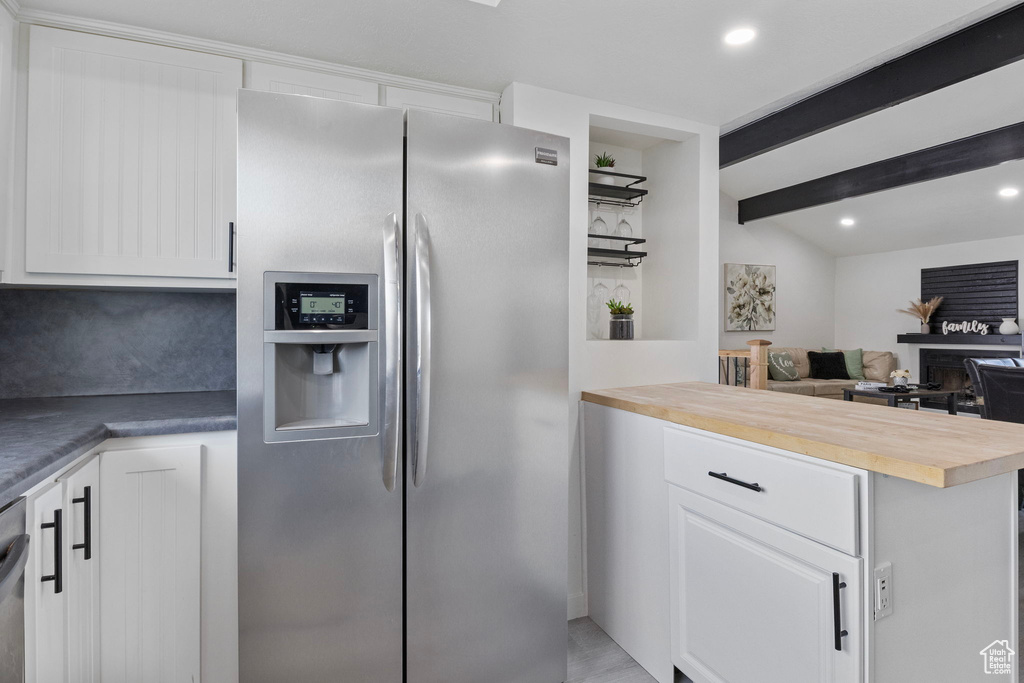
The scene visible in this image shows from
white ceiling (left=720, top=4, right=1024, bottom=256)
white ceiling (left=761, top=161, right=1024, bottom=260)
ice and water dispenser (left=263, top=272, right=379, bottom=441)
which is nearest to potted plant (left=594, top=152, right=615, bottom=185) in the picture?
ice and water dispenser (left=263, top=272, right=379, bottom=441)

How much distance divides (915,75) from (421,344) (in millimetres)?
2883

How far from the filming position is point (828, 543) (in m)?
1.18

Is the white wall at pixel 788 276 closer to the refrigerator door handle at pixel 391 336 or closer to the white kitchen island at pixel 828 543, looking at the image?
the white kitchen island at pixel 828 543

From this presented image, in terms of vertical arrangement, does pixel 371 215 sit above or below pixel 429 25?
below

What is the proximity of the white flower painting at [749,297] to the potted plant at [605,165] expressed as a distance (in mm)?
4461

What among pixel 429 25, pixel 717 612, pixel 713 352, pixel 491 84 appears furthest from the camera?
pixel 713 352

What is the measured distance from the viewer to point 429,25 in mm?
1730

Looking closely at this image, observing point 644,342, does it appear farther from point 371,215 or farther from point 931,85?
point 931,85

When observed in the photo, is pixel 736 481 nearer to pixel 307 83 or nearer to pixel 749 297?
pixel 307 83

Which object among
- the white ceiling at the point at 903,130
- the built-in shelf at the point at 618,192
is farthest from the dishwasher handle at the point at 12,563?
the white ceiling at the point at 903,130

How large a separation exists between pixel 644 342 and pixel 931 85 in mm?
1930

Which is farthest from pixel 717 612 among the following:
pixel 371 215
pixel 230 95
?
pixel 230 95

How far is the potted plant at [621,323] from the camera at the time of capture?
2.50 metres

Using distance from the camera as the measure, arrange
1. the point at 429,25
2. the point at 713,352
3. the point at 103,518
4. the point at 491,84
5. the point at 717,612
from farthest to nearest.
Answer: the point at 713,352 → the point at 491,84 → the point at 429,25 → the point at 717,612 → the point at 103,518
